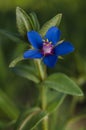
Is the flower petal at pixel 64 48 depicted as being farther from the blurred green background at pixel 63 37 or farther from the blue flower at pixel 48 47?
the blurred green background at pixel 63 37

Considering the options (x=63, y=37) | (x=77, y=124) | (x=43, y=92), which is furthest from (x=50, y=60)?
(x=77, y=124)

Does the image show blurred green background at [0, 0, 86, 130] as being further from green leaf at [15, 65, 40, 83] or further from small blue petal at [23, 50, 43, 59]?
small blue petal at [23, 50, 43, 59]

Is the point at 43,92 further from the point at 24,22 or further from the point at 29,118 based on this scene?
the point at 24,22

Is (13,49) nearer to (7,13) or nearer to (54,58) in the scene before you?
(7,13)

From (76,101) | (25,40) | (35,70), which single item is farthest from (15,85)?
(25,40)

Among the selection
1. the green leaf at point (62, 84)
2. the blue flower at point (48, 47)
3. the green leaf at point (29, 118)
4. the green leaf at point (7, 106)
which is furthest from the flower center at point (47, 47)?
the green leaf at point (7, 106)

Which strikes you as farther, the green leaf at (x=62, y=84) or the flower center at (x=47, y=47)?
the green leaf at (x=62, y=84)
